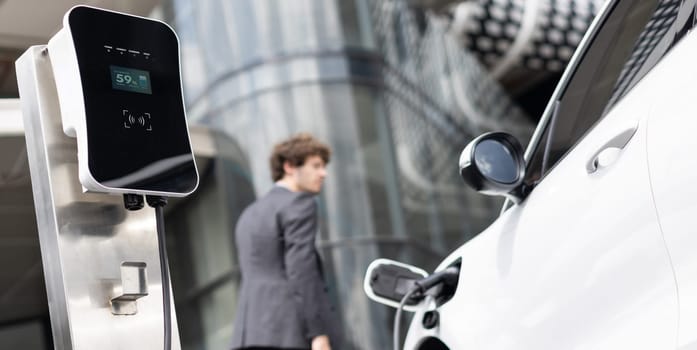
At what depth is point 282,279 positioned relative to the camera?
437 centimetres

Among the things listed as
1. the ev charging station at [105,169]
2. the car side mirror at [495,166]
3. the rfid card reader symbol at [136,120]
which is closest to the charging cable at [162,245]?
the ev charging station at [105,169]

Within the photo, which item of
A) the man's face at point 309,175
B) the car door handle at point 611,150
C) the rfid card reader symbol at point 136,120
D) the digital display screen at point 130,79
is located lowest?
the man's face at point 309,175

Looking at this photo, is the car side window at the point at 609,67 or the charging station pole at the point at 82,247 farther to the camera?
the car side window at the point at 609,67

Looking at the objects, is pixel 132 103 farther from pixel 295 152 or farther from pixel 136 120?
pixel 295 152

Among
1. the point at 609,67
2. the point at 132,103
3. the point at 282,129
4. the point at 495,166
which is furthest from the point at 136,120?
the point at 282,129

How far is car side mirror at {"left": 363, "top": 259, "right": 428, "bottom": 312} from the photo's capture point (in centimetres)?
299

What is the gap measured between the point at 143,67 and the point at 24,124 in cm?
28

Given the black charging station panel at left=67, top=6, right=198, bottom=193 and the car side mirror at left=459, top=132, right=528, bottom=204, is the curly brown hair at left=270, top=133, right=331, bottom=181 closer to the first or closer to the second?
the car side mirror at left=459, top=132, right=528, bottom=204

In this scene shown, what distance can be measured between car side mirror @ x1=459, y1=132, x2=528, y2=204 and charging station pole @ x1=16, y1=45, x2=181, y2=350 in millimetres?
738

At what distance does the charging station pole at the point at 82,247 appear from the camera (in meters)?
2.06

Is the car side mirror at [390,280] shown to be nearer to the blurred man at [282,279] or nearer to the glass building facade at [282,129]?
the blurred man at [282,279]

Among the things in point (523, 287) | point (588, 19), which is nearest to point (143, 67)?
point (523, 287)

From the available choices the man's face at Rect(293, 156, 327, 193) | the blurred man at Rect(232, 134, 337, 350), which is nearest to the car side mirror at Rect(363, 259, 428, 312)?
the blurred man at Rect(232, 134, 337, 350)

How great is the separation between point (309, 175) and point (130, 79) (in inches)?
102
